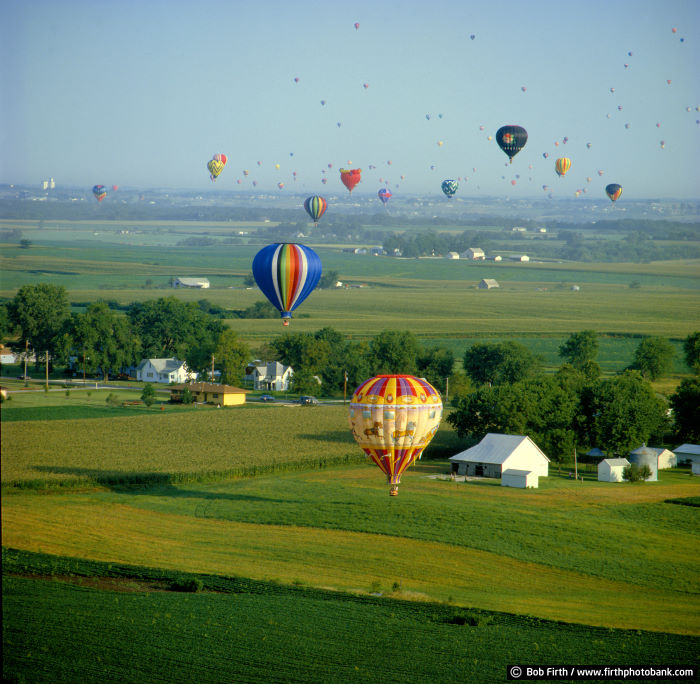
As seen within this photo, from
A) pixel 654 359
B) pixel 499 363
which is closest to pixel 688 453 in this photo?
pixel 499 363

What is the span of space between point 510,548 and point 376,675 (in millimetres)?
12233

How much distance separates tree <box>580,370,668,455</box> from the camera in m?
49.6

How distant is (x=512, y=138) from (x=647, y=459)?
47.6 metres

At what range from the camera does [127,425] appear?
5541cm

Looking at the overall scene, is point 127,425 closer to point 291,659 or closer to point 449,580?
point 449,580

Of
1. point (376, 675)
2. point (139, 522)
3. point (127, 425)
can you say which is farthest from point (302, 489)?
point (376, 675)

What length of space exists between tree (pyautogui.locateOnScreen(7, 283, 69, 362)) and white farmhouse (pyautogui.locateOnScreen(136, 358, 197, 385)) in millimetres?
6940

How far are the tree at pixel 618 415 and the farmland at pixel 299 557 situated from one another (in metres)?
2.33

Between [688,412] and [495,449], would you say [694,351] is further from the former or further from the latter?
[495,449]

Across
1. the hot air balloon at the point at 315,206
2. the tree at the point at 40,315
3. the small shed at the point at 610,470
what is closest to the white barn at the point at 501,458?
the small shed at the point at 610,470

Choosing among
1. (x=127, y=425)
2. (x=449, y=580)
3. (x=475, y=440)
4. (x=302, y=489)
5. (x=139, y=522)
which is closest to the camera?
(x=449, y=580)

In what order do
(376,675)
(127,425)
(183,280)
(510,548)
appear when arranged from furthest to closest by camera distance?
1. (183,280)
2. (127,425)
3. (510,548)
4. (376,675)

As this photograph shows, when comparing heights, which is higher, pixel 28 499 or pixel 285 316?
pixel 285 316

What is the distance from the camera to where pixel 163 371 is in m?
75.2
